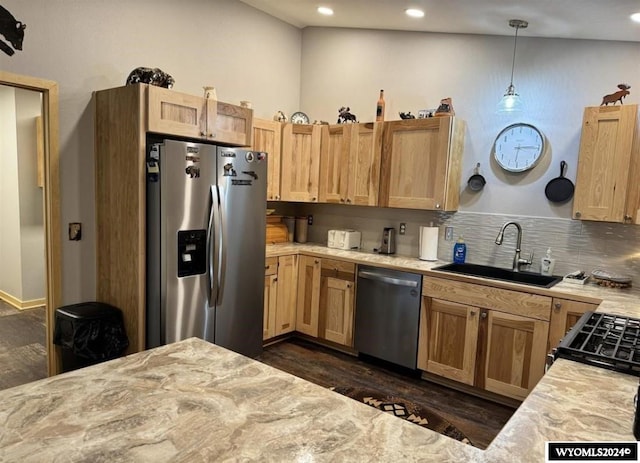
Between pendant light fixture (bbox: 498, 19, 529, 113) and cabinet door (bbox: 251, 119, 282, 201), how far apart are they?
2.03m

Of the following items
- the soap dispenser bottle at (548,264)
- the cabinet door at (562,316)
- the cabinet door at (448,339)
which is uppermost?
the soap dispenser bottle at (548,264)

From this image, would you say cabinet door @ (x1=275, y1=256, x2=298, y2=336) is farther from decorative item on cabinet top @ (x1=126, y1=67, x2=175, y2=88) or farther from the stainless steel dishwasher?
decorative item on cabinet top @ (x1=126, y1=67, x2=175, y2=88)

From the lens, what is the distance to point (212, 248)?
3.09 meters

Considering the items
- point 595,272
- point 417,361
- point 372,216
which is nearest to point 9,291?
point 372,216

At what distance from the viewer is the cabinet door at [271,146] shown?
4066mm

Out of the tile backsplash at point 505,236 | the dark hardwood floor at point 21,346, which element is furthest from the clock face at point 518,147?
the dark hardwood floor at point 21,346

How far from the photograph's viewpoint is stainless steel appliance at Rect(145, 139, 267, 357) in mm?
2838

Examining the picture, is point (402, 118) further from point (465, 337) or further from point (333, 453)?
point (333, 453)

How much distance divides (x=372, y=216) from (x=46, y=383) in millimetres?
3451

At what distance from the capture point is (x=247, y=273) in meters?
3.44

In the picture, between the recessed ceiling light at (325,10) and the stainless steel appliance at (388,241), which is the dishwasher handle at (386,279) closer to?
the stainless steel appliance at (388,241)

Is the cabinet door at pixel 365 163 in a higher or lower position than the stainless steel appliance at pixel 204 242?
higher

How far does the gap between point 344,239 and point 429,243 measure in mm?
902

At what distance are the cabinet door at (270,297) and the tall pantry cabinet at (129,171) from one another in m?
1.21
